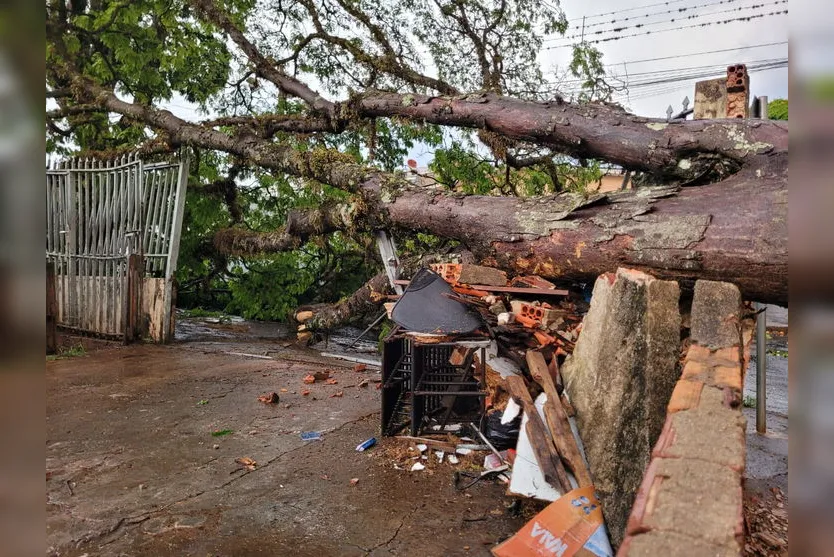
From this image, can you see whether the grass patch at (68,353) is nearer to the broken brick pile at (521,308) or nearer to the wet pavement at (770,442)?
the broken brick pile at (521,308)

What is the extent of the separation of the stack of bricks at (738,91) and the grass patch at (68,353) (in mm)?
8142

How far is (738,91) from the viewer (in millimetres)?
3906

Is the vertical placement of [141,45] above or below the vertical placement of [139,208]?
above

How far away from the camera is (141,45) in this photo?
941cm

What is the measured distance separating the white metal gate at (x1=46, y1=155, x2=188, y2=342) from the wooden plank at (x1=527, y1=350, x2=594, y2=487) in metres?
6.58

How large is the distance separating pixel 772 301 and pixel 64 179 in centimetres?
966

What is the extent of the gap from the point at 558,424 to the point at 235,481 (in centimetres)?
212

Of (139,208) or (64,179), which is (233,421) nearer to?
(139,208)

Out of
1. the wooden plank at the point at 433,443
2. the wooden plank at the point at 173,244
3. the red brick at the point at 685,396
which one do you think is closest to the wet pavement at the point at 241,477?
the wooden plank at the point at 433,443

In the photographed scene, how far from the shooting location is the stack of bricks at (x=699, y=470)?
133 centimetres

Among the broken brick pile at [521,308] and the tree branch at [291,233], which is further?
the tree branch at [291,233]

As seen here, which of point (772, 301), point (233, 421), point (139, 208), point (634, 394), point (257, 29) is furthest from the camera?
point (257, 29)
